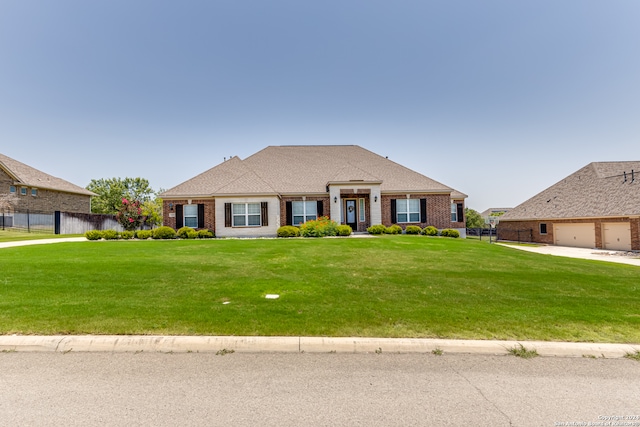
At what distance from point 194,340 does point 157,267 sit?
5805 mm

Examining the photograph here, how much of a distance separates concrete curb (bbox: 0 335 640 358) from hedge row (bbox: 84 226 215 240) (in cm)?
1580

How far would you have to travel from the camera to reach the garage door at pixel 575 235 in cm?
2511

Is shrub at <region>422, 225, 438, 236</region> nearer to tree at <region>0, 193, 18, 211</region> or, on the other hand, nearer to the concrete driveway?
the concrete driveway

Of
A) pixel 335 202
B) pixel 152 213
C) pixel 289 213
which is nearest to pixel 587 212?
pixel 335 202

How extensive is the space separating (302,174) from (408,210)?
29.6 ft

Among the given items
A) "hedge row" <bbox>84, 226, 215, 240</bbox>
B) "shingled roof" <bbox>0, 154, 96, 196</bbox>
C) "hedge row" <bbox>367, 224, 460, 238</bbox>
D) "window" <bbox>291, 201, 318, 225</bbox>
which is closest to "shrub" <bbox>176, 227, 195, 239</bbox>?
"hedge row" <bbox>84, 226, 215, 240</bbox>

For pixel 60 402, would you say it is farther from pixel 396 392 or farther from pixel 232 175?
pixel 232 175

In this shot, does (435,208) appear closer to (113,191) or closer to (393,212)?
(393,212)

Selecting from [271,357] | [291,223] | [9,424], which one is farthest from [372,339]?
[291,223]

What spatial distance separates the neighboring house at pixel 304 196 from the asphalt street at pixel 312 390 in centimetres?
1746

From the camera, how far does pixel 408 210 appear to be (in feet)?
78.4

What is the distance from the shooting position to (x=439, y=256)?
12305 millimetres

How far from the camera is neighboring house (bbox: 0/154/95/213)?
29125 mm

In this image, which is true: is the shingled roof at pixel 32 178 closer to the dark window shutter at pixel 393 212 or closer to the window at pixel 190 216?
the window at pixel 190 216
